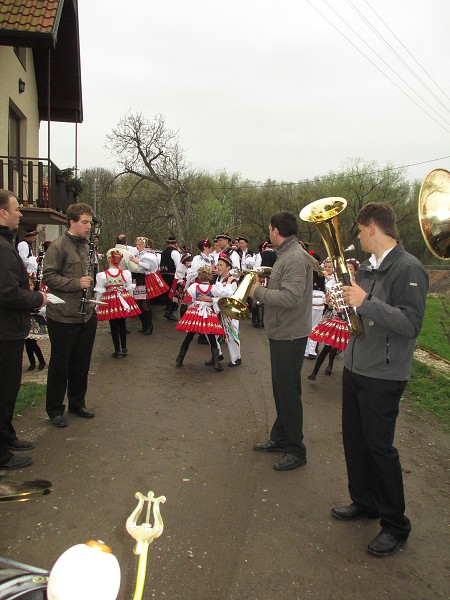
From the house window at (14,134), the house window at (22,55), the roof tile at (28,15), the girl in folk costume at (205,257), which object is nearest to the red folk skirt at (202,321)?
the girl in folk costume at (205,257)

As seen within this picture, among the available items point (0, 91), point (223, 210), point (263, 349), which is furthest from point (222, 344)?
point (223, 210)

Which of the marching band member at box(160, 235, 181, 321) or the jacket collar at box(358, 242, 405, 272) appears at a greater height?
the jacket collar at box(358, 242, 405, 272)

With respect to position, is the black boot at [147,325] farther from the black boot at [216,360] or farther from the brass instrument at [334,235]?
the brass instrument at [334,235]

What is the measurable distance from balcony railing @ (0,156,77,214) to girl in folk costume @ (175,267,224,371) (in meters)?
5.46

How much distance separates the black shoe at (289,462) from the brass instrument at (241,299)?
Answer: 1367 millimetres

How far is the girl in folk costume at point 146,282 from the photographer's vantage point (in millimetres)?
10422

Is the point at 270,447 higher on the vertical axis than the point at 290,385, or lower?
lower

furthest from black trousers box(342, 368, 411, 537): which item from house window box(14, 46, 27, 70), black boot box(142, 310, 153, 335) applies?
house window box(14, 46, 27, 70)

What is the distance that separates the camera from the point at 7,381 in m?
4.09

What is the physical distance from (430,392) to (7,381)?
577 cm

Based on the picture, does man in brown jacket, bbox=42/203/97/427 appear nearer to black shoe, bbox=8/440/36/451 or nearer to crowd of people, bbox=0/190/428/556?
crowd of people, bbox=0/190/428/556

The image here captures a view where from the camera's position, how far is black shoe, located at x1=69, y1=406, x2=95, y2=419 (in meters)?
5.38

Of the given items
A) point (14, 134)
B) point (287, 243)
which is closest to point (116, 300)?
point (287, 243)

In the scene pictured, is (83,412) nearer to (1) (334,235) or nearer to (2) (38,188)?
(1) (334,235)
